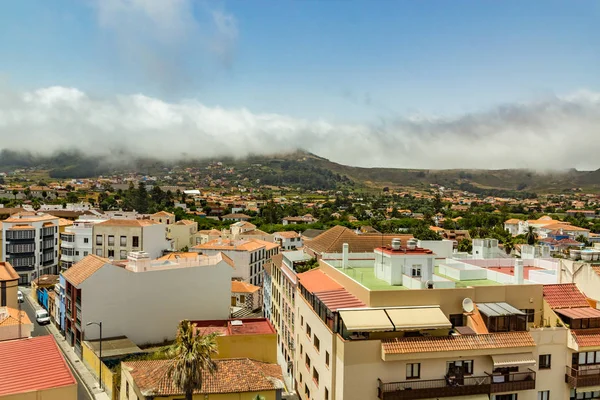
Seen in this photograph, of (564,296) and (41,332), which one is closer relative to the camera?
(564,296)

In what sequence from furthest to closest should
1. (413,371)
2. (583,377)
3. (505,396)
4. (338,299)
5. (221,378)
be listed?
(338,299) < (221,378) < (583,377) < (505,396) < (413,371)

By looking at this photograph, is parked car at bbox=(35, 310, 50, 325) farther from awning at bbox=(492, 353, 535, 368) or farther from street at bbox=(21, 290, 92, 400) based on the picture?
awning at bbox=(492, 353, 535, 368)

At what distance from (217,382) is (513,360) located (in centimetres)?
1559

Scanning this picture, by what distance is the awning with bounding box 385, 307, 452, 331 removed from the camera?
24.0 m

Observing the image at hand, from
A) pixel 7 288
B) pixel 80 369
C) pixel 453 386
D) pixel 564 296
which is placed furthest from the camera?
pixel 7 288

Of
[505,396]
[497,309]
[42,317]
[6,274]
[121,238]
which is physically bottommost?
[42,317]

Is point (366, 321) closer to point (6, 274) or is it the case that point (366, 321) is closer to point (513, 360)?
point (513, 360)

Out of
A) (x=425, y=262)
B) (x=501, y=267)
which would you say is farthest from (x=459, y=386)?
(x=501, y=267)

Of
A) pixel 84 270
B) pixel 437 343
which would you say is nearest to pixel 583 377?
pixel 437 343

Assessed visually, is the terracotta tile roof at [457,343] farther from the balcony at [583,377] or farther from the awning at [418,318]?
the balcony at [583,377]

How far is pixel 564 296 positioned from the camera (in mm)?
28500

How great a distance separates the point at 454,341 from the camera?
24328 millimetres

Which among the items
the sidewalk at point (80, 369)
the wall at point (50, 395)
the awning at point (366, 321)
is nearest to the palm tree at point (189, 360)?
the wall at point (50, 395)

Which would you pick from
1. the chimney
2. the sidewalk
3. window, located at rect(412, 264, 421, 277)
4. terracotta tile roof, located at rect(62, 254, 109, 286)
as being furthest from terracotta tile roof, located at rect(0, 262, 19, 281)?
the chimney
